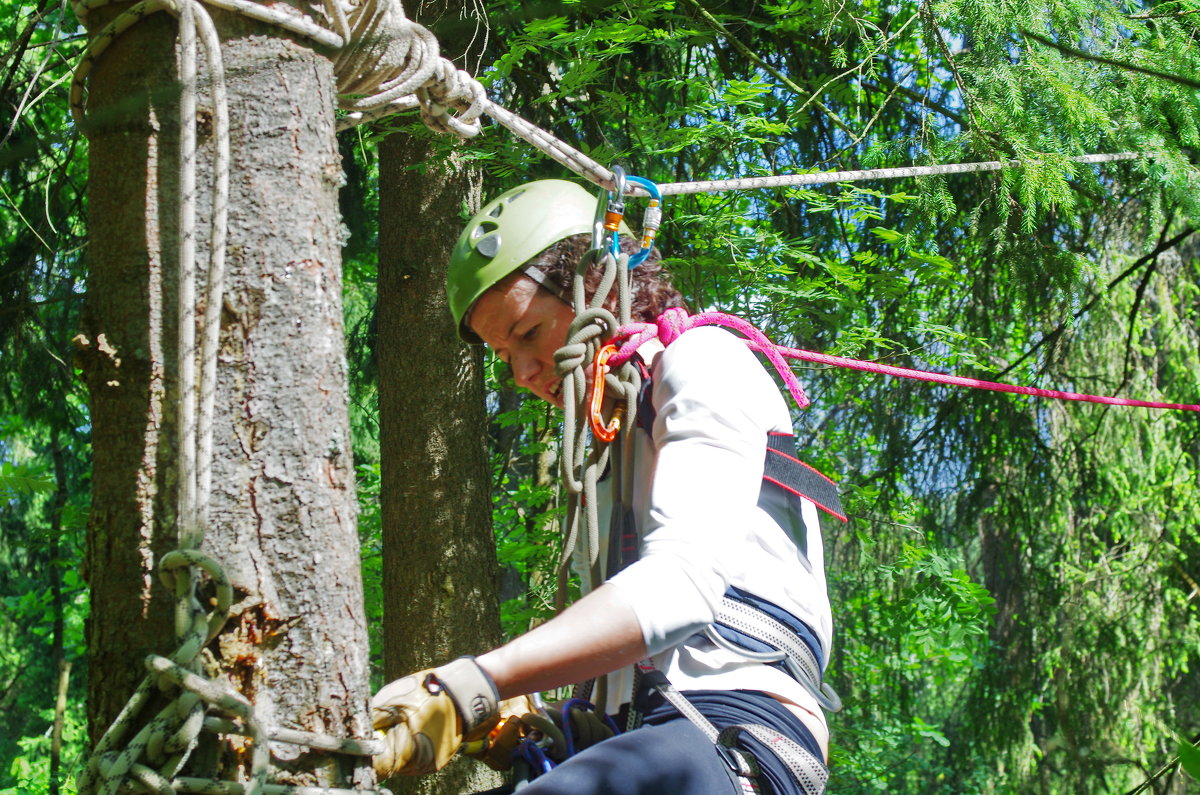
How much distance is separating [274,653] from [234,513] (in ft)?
0.58

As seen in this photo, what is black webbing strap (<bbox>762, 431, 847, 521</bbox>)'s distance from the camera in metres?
1.79

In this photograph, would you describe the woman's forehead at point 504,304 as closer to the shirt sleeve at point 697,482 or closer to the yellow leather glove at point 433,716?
the shirt sleeve at point 697,482

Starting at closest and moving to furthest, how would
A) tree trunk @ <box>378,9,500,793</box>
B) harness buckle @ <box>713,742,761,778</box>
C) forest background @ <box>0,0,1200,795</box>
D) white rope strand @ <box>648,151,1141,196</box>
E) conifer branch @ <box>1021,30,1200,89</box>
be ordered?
harness buckle @ <box>713,742,761,778</box>
white rope strand @ <box>648,151,1141,196</box>
conifer branch @ <box>1021,30,1200,89</box>
tree trunk @ <box>378,9,500,793</box>
forest background @ <box>0,0,1200,795</box>

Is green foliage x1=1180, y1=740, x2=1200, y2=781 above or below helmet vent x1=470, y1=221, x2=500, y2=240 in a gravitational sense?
below

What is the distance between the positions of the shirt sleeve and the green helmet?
46cm

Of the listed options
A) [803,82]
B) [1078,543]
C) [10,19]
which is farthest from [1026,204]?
[10,19]

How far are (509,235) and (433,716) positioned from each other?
1.00 metres

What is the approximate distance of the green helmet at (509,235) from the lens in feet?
6.79

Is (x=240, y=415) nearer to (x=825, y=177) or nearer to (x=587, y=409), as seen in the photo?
(x=587, y=409)

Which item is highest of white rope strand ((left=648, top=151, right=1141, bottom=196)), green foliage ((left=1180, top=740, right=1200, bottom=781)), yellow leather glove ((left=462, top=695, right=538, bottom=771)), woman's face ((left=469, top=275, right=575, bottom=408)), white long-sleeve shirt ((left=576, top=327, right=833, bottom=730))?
Result: white rope strand ((left=648, top=151, right=1141, bottom=196))

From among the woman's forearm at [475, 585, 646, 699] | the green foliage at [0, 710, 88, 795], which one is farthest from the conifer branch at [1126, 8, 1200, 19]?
the green foliage at [0, 710, 88, 795]

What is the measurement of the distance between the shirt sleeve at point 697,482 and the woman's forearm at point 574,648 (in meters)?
0.02

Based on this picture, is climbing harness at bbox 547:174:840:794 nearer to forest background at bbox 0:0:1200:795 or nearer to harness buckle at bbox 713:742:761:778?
harness buckle at bbox 713:742:761:778

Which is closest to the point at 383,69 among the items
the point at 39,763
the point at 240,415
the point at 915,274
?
the point at 240,415
